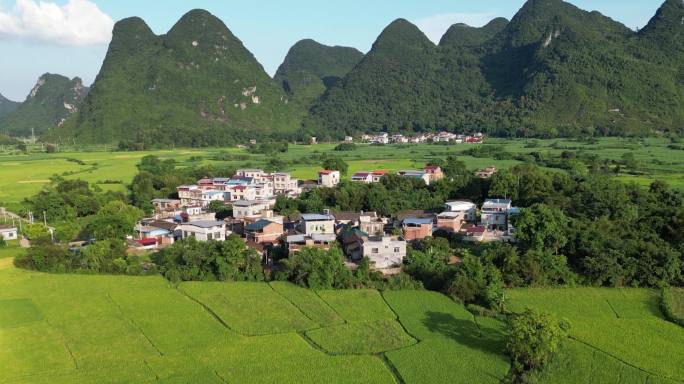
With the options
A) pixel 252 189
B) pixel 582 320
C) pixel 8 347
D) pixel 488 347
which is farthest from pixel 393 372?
pixel 252 189

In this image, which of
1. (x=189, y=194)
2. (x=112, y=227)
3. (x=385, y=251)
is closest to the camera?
(x=385, y=251)

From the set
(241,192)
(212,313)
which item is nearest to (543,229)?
(212,313)

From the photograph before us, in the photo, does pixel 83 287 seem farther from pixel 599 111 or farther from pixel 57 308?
pixel 599 111

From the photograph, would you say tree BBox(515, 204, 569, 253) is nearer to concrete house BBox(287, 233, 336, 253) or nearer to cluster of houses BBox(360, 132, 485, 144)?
concrete house BBox(287, 233, 336, 253)

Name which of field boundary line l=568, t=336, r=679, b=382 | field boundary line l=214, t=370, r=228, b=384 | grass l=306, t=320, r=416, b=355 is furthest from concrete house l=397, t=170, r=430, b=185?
field boundary line l=214, t=370, r=228, b=384

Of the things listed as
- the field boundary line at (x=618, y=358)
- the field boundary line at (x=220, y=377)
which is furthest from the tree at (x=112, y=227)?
the field boundary line at (x=618, y=358)

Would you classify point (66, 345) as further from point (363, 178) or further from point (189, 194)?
point (363, 178)
